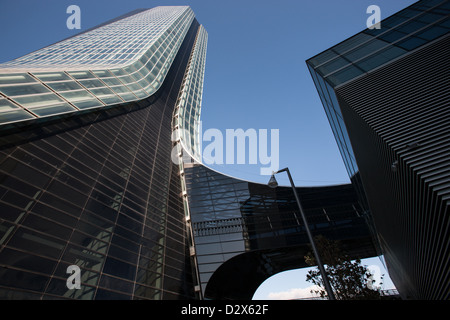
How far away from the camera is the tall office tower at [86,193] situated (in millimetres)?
11000

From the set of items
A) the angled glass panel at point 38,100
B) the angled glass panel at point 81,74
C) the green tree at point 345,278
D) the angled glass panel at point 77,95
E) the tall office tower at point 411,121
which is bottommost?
the green tree at point 345,278

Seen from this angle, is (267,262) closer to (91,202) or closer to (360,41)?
(91,202)

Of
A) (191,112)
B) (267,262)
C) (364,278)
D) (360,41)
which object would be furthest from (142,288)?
(191,112)

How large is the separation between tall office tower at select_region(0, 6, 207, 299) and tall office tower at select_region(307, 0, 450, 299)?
15065 millimetres

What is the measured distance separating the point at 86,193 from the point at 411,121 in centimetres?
1837

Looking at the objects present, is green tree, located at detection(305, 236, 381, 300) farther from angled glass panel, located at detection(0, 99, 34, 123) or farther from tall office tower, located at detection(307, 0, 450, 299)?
angled glass panel, located at detection(0, 99, 34, 123)

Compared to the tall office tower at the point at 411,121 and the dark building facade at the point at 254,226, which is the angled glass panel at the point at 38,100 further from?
the tall office tower at the point at 411,121

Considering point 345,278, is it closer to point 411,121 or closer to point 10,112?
point 411,121

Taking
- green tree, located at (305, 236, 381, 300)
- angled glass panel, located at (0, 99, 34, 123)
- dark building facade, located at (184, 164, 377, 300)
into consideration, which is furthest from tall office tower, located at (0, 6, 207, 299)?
green tree, located at (305, 236, 381, 300)

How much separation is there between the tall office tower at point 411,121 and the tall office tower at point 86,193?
15065 millimetres

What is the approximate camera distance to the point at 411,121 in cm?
1073

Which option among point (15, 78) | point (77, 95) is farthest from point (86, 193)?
point (77, 95)
